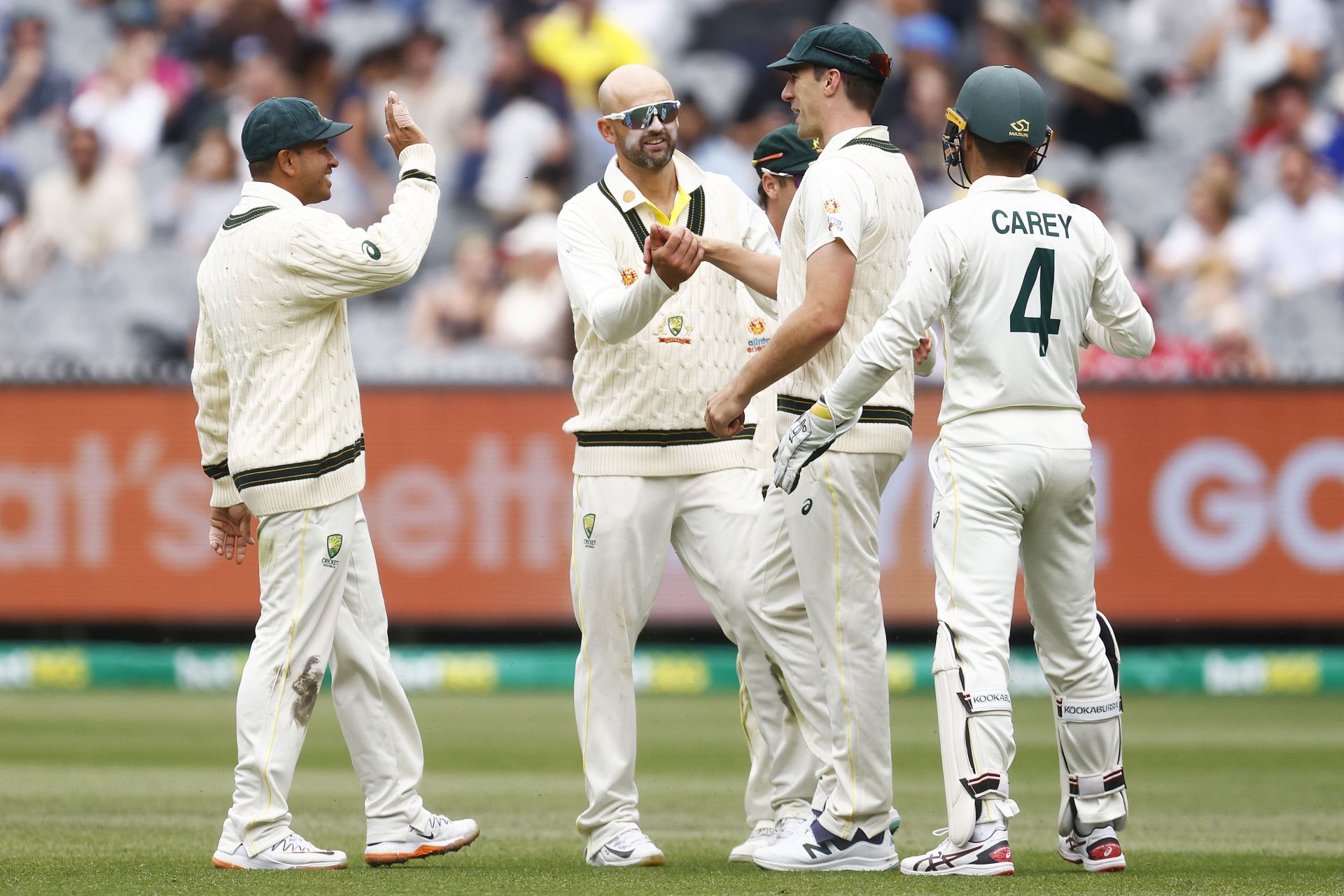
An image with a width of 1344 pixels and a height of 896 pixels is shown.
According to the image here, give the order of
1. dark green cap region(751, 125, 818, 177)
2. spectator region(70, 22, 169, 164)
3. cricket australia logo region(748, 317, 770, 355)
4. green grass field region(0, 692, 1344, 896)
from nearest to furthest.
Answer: green grass field region(0, 692, 1344, 896) → cricket australia logo region(748, 317, 770, 355) → dark green cap region(751, 125, 818, 177) → spectator region(70, 22, 169, 164)

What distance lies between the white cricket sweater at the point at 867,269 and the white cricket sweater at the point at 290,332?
3.53 feet

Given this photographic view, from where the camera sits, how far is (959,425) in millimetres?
4930

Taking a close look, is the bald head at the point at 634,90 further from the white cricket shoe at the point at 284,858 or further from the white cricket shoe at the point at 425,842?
the white cricket shoe at the point at 284,858

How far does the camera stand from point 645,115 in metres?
5.45

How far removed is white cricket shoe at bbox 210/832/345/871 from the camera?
512cm

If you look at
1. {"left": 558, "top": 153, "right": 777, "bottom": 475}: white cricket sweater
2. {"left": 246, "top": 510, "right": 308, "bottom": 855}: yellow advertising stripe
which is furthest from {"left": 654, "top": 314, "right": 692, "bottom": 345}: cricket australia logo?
{"left": 246, "top": 510, "right": 308, "bottom": 855}: yellow advertising stripe

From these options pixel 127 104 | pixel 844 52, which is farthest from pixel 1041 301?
pixel 127 104

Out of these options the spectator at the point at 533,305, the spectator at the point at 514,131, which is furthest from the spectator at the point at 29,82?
the spectator at the point at 533,305

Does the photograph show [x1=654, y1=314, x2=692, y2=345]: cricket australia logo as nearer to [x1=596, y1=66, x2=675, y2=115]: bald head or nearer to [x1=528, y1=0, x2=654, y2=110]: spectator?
[x1=596, y1=66, x2=675, y2=115]: bald head

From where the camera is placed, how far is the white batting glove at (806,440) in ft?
15.8

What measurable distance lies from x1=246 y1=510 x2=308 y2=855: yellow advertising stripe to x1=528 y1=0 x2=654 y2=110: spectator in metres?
9.71

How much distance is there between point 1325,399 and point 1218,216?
11.0 feet

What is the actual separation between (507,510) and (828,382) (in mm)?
6027

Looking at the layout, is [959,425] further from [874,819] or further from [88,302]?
[88,302]
